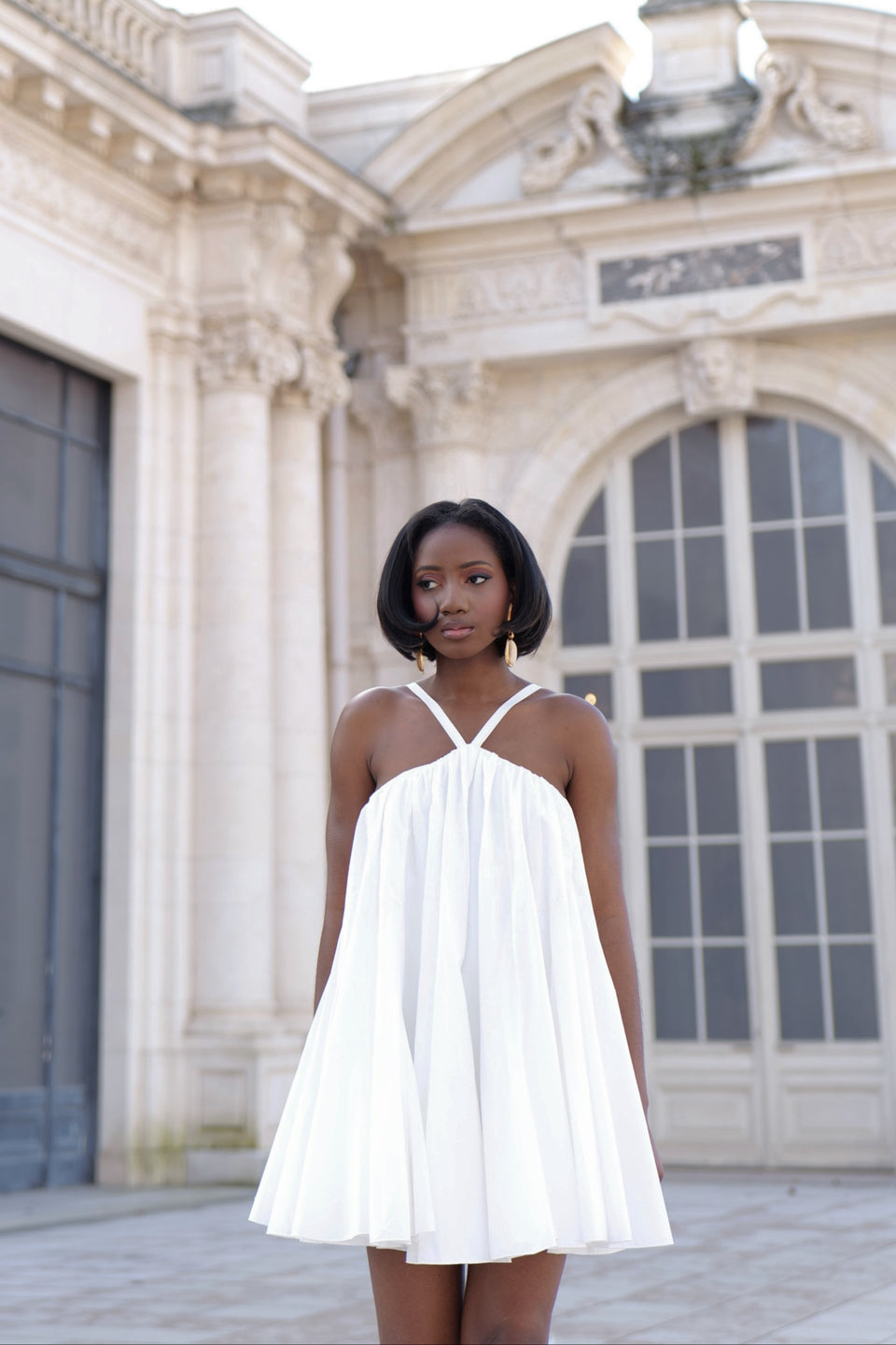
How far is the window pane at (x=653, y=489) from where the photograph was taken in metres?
11.8

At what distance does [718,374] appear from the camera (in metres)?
11.3

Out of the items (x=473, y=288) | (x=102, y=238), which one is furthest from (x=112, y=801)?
(x=473, y=288)

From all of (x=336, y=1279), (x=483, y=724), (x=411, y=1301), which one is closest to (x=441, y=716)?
(x=483, y=724)

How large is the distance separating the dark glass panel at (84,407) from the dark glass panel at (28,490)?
216 mm

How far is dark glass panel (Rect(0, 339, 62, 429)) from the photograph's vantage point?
9633mm

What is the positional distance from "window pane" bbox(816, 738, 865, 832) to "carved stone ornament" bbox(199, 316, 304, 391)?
13.9 ft

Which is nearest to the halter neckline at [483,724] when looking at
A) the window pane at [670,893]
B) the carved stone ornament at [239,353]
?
the carved stone ornament at [239,353]

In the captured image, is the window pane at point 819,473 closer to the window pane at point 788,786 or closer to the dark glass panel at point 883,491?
the dark glass panel at point 883,491

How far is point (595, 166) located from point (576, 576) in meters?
2.71

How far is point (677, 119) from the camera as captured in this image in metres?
11.4

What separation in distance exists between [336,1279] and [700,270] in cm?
716

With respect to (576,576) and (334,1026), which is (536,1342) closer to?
(334,1026)

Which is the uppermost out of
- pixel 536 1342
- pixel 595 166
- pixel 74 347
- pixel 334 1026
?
pixel 595 166

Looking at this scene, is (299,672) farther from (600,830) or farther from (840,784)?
(600,830)
